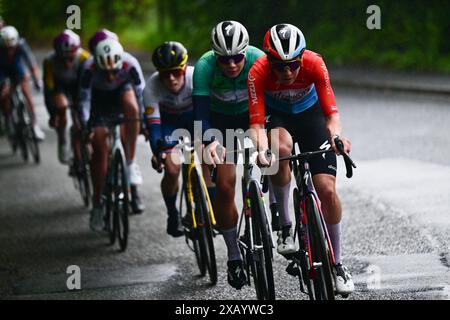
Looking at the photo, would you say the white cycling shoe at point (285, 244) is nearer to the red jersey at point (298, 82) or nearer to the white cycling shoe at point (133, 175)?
the red jersey at point (298, 82)

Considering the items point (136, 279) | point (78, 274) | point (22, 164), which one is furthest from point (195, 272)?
point (22, 164)

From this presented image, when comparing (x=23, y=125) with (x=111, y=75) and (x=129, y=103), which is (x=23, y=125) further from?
(x=111, y=75)

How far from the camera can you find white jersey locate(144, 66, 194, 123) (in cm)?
795

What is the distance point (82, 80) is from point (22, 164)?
592cm

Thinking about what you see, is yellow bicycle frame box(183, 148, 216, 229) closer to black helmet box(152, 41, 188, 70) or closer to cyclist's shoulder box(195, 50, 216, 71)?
black helmet box(152, 41, 188, 70)

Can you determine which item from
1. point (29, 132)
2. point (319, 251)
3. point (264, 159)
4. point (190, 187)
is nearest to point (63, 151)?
point (29, 132)

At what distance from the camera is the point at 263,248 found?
630 cm

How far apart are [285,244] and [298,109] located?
1018mm

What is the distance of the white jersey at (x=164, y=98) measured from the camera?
795 cm

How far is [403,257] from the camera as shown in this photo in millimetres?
7609

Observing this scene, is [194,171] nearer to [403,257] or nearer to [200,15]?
[403,257]

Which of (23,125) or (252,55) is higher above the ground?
(252,55)

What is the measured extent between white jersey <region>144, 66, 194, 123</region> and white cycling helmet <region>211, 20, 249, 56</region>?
1479 millimetres

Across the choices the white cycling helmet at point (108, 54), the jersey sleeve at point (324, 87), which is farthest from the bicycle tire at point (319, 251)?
the white cycling helmet at point (108, 54)
